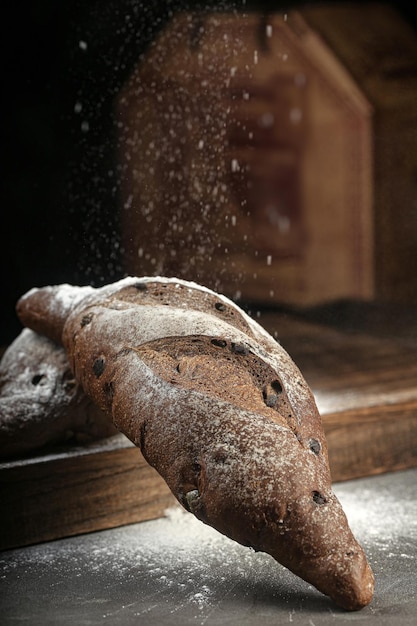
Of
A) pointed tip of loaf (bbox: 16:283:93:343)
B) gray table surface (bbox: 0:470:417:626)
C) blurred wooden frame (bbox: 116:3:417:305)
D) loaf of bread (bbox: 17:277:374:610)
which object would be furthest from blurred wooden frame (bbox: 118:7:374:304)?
gray table surface (bbox: 0:470:417:626)

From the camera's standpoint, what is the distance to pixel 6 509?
4.73 ft

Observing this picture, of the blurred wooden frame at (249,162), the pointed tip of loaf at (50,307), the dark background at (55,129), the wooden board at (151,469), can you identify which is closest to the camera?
the wooden board at (151,469)

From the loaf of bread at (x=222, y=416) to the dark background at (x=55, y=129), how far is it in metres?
0.91

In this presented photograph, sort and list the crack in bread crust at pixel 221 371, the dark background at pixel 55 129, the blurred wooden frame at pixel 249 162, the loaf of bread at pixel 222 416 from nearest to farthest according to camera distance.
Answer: the loaf of bread at pixel 222 416 → the crack in bread crust at pixel 221 371 → the blurred wooden frame at pixel 249 162 → the dark background at pixel 55 129

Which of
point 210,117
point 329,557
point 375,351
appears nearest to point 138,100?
point 210,117

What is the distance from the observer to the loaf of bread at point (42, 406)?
1.48 m

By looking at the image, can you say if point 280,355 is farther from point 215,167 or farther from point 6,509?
point 215,167

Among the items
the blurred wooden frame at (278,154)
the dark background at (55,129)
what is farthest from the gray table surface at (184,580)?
the dark background at (55,129)

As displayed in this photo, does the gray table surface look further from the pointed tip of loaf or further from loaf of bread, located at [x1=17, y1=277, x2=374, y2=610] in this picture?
the pointed tip of loaf

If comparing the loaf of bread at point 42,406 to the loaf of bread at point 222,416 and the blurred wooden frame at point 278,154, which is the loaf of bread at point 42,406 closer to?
the loaf of bread at point 222,416

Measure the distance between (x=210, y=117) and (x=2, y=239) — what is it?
740 millimetres

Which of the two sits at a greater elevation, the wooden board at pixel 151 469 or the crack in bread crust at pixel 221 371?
the crack in bread crust at pixel 221 371

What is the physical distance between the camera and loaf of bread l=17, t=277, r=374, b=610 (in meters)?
1.11

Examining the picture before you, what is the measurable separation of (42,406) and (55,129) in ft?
4.01
